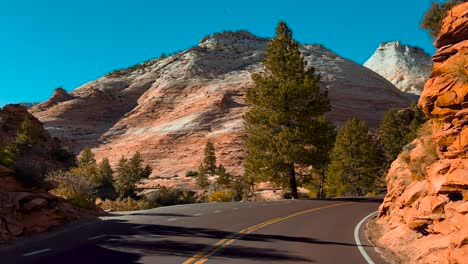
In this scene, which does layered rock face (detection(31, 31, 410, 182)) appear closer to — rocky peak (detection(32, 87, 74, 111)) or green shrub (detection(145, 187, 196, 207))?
rocky peak (detection(32, 87, 74, 111))

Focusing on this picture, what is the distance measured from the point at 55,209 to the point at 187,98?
88279mm

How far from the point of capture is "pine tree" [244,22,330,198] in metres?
30.6

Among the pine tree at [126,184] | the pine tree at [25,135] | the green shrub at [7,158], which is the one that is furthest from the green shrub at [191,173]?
the green shrub at [7,158]

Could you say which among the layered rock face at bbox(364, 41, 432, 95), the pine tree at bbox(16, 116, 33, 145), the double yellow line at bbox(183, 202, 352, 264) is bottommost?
the double yellow line at bbox(183, 202, 352, 264)

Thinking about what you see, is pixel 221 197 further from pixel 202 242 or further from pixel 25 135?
pixel 202 242

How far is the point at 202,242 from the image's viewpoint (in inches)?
469

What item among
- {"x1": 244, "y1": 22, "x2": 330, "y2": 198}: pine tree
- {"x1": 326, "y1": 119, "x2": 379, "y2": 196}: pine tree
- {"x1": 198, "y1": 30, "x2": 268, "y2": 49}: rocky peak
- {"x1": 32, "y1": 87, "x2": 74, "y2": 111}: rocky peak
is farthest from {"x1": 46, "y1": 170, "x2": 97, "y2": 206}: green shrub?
{"x1": 198, "y1": 30, "x2": 268, "y2": 49}: rocky peak

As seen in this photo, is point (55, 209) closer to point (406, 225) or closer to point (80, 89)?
point (406, 225)

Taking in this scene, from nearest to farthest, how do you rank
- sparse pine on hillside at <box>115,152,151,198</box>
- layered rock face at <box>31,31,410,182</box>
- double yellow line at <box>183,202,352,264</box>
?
double yellow line at <box>183,202,352,264</box>
sparse pine on hillside at <box>115,152,151,198</box>
layered rock face at <box>31,31,410,182</box>

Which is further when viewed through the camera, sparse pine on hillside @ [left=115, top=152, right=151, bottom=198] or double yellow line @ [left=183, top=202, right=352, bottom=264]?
sparse pine on hillside @ [left=115, top=152, right=151, bottom=198]

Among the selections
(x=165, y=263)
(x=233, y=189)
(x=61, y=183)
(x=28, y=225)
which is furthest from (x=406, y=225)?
(x=233, y=189)

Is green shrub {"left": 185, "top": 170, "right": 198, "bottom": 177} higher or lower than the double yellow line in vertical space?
higher

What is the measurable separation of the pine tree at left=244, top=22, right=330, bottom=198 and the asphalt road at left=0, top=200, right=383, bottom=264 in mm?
12410

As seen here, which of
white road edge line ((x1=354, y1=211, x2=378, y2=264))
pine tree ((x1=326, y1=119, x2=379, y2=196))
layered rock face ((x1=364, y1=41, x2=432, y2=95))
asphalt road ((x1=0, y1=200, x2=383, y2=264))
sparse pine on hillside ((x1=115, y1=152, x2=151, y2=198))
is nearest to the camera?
asphalt road ((x1=0, y1=200, x2=383, y2=264))
